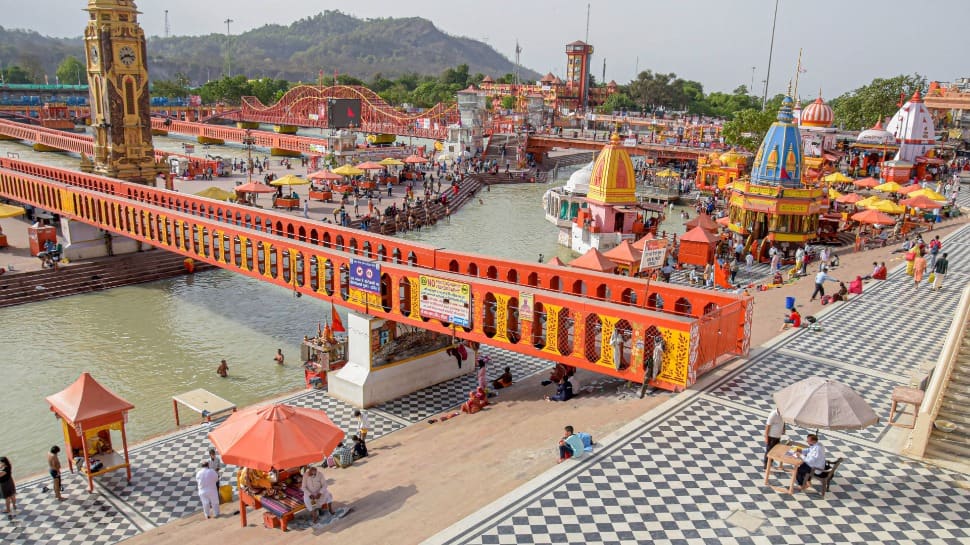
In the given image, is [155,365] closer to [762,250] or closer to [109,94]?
[109,94]

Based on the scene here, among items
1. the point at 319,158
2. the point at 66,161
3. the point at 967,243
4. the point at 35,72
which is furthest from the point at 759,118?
the point at 35,72

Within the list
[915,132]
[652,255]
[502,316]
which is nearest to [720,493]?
[502,316]

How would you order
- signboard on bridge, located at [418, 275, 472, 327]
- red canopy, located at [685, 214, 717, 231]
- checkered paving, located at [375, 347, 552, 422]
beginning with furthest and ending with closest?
red canopy, located at [685, 214, 717, 231]
checkered paving, located at [375, 347, 552, 422]
signboard on bridge, located at [418, 275, 472, 327]

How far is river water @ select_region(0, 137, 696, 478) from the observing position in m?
16.1

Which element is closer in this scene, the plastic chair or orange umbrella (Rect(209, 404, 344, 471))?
the plastic chair

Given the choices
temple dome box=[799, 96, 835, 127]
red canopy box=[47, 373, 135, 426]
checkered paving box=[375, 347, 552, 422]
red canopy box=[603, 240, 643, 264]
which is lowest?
checkered paving box=[375, 347, 552, 422]

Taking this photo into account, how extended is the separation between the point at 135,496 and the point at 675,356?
32.3 ft

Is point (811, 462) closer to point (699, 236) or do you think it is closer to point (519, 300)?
point (519, 300)

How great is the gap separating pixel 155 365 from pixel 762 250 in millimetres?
23821

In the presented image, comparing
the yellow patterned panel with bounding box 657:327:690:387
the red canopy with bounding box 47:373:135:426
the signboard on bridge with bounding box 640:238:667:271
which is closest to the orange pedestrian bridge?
the yellow patterned panel with bounding box 657:327:690:387

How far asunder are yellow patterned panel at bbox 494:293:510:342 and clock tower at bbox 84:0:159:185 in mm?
22581

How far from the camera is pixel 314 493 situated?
412 inches

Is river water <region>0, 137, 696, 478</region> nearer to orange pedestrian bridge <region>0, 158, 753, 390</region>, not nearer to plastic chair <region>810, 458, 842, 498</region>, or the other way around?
orange pedestrian bridge <region>0, 158, 753, 390</region>

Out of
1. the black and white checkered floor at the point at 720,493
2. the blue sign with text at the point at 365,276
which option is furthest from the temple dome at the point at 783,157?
the blue sign with text at the point at 365,276
